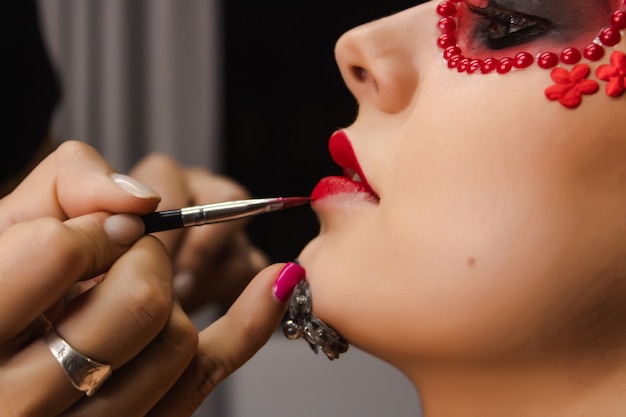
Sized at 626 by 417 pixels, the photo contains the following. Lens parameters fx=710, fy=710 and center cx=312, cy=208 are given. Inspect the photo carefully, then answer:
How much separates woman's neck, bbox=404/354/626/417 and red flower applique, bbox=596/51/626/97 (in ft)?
0.69

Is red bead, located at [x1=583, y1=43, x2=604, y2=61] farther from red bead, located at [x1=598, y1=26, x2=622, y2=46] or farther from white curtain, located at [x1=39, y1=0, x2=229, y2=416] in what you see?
white curtain, located at [x1=39, y1=0, x2=229, y2=416]

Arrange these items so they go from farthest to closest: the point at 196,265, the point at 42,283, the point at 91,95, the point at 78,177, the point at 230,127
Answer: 1. the point at 230,127
2. the point at 91,95
3. the point at 196,265
4. the point at 78,177
5. the point at 42,283

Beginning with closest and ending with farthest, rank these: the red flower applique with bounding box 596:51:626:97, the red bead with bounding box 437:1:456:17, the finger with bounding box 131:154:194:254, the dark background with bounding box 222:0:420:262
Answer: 1. the red flower applique with bounding box 596:51:626:97
2. the red bead with bounding box 437:1:456:17
3. the finger with bounding box 131:154:194:254
4. the dark background with bounding box 222:0:420:262

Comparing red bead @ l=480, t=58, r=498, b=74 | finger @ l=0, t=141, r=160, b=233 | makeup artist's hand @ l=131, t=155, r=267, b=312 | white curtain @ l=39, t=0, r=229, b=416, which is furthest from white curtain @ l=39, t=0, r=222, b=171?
red bead @ l=480, t=58, r=498, b=74

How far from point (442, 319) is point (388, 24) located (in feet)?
0.87

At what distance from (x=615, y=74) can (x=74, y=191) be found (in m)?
0.46

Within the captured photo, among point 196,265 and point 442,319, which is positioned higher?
point 442,319

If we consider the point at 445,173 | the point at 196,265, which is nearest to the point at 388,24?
the point at 445,173

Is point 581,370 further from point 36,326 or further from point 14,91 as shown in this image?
point 14,91

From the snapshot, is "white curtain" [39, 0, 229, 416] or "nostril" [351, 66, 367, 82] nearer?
"nostril" [351, 66, 367, 82]

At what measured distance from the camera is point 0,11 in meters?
1.20

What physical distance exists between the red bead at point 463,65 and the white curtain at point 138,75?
107cm

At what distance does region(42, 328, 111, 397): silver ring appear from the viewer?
21.8 inches

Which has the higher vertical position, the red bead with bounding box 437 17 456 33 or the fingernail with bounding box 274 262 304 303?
the red bead with bounding box 437 17 456 33
